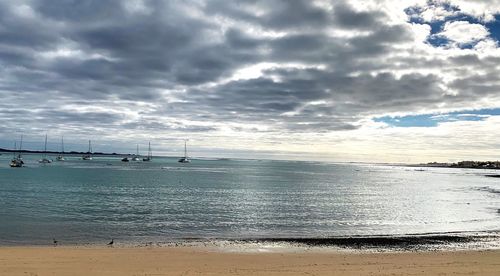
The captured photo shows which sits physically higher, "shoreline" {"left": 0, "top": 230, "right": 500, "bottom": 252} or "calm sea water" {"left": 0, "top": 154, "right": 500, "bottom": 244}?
"shoreline" {"left": 0, "top": 230, "right": 500, "bottom": 252}

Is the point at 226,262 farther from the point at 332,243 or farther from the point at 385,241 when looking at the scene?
the point at 385,241

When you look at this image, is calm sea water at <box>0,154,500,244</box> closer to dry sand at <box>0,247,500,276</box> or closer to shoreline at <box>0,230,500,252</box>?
shoreline at <box>0,230,500,252</box>

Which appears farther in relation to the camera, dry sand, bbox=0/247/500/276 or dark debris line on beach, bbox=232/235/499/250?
dark debris line on beach, bbox=232/235/499/250

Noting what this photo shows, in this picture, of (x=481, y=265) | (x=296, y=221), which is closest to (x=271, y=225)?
(x=296, y=221)

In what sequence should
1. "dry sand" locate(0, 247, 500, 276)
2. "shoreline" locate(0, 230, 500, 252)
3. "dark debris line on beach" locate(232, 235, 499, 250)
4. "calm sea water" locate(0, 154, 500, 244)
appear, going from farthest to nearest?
"calm sea water" locate(0, 154, 500, 244) → "dark debris line on beach" locate(232, 235, 499, 250) → "shoreline" locate(0, 230, 500, 252) → "dry sand" locate(0, 247, 500, 276)

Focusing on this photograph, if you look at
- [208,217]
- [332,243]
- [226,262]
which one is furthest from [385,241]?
[208,217]

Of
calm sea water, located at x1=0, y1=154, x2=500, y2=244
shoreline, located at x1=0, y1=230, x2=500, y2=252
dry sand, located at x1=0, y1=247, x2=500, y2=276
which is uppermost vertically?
dry sand, located at x1=0, y1=247, x2=500, y2=276

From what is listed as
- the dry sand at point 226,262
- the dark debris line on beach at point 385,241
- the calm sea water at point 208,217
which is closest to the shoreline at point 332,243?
the dark debris line on beach at point 385,241

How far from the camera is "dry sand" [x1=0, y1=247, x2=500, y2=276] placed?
61.4ft

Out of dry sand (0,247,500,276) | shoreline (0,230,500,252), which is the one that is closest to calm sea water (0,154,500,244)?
shoreline (0,230,500,252)

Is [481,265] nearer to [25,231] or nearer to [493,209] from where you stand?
[25,231]

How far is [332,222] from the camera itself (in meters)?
39.3

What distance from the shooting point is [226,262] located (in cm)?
2136

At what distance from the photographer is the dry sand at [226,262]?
18.7m
